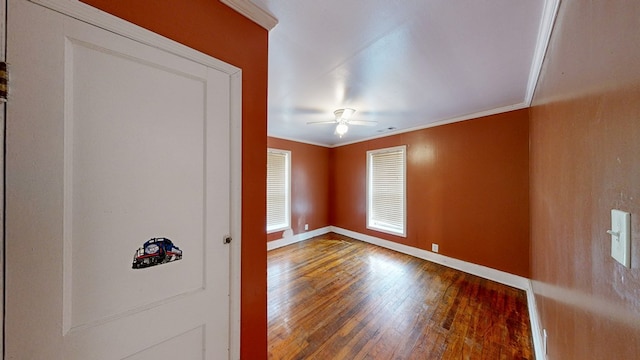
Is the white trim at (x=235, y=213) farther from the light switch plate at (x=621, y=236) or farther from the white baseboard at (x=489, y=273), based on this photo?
the white baseboard at (x=489, y=273)

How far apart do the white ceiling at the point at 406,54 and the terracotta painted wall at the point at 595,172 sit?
0.31 metres

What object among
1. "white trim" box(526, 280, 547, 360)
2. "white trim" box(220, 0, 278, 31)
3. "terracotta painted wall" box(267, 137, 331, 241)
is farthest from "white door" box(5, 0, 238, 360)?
"terracotta painted wall" box(267, 137, 331, 241)

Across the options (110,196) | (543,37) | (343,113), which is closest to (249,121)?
(110,196)

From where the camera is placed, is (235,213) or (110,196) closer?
(110,196)

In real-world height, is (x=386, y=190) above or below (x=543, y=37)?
below

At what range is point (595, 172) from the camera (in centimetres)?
65

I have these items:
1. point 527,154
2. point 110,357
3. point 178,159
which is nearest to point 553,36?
point 527,154

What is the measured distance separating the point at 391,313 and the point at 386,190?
2.46m

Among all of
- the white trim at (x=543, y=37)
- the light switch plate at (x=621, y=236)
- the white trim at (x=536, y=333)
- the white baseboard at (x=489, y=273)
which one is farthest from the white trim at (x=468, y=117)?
the light switch plate at (x=621, y=236)

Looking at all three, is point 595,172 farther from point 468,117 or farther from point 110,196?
point 468,117

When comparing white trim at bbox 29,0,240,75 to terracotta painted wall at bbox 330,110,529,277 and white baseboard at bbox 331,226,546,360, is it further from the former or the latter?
terracotta painted wall at bbox 330,110,529,277

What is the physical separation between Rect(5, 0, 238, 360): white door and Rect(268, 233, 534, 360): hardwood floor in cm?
102

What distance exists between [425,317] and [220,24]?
2834 mm

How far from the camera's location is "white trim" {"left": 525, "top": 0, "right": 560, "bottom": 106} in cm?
110
